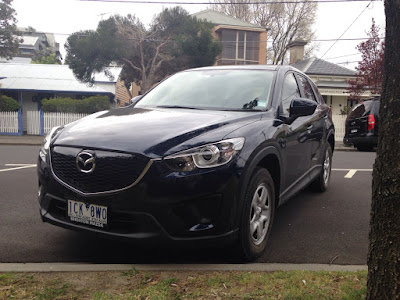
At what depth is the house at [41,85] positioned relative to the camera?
71.3 ft

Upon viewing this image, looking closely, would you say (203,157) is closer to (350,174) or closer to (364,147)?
(350,174)

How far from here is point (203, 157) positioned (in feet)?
8.73

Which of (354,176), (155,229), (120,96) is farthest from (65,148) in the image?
(120,96)

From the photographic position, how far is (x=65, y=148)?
2.90 m

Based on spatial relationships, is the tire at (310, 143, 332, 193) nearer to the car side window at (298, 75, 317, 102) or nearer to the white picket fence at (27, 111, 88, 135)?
the car side window at (298, 75, 317, 102)

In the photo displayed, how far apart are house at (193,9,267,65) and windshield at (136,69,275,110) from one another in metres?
24.5

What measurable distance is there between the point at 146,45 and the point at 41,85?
6.74m

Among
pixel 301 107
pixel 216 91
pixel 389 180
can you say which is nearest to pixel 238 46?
pixel 216 91

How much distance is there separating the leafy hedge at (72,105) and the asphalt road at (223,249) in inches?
555

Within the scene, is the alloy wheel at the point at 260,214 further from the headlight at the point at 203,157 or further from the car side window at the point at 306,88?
the car side window at the point at 306,88

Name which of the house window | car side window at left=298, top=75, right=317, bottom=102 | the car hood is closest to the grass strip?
the car hood

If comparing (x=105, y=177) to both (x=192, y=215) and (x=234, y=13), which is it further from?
(x=234, y=13)

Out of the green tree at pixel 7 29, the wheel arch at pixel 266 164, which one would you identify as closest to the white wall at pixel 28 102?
the green tree at pixel 7 29

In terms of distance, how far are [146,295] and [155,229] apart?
448mm
